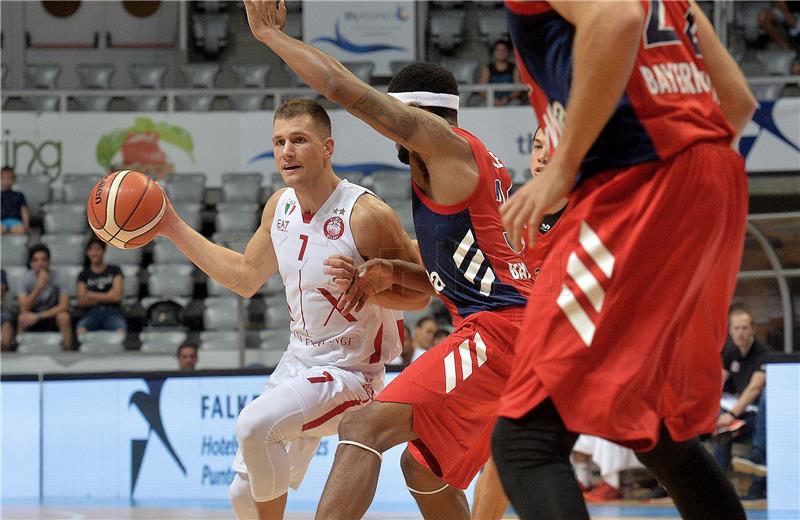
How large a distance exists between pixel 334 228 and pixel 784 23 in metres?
13.9

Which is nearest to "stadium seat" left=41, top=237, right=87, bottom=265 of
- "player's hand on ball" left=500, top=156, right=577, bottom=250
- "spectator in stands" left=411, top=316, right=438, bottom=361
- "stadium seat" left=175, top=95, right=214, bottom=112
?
"stadium seat" left=175, top=95, right=214, bottom=112

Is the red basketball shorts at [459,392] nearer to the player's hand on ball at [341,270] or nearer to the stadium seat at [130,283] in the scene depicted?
the player's hand on ball at [341,270]

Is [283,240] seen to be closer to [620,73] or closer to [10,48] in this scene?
[620,73]

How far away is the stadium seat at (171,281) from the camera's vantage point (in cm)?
1320

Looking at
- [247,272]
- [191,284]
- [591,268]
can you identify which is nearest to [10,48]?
[191,284]

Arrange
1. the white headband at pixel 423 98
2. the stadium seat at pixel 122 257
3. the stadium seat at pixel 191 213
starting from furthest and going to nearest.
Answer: the stadium seat at pixel 191 213 < the stadium seat at pixel 122 257 < the white headband at pixel 423 98

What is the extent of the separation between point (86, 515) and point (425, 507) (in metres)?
4.71

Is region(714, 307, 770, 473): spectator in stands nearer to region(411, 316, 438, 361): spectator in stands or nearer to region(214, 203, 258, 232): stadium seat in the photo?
region(411, 316, 438, 361): spectator in stands

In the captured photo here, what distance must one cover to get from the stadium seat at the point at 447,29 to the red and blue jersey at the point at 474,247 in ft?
48.7

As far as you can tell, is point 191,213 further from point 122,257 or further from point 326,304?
point 326,304

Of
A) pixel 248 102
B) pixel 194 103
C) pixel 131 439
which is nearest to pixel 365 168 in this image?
pixel 248 102

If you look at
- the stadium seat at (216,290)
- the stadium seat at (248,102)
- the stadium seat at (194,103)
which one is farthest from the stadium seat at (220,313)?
the stadium seat at (194,103)

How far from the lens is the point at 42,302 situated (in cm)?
1264

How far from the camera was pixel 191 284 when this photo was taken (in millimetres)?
13266
